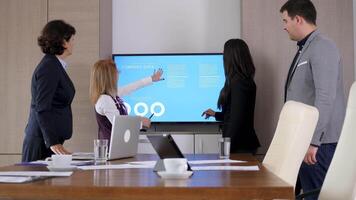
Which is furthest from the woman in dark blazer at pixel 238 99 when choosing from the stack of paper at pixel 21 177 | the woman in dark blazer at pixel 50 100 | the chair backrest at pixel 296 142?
the stack of paper at pixel 21 177

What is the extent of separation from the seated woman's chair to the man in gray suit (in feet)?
2.47

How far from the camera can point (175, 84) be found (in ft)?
15.1

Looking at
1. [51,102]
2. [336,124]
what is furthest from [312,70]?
[51,102]

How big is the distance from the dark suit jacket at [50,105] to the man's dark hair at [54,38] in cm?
6

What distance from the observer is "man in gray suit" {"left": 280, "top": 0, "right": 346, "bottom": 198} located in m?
2.65

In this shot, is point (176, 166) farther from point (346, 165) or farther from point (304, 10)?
point (304, 10)

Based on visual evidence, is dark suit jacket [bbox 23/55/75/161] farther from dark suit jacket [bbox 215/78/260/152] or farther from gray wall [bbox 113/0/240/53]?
gray wall [bbox 113/0/240/53]

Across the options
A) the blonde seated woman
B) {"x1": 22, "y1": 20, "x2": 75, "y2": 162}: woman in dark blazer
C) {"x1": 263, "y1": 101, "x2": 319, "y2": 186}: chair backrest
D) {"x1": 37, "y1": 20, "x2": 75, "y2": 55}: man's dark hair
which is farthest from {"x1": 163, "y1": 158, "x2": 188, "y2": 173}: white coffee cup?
the blonde seated woman

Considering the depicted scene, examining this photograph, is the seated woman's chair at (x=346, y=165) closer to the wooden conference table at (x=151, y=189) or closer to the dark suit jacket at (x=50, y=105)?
the wooden conference table at (x=151, y=189)

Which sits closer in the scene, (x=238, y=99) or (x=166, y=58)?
(x=238, y=99)

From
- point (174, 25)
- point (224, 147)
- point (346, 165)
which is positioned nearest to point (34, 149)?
point (224, 147)

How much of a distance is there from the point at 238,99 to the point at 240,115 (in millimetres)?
114

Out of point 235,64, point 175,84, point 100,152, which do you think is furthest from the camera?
point 175,84

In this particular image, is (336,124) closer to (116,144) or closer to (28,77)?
(116,144)
